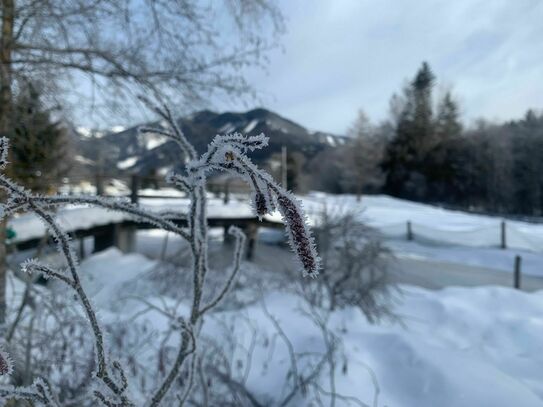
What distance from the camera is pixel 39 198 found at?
0.58m

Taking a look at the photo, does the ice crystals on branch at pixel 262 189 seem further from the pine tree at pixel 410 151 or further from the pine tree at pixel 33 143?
the pine tree at pixel 410 151

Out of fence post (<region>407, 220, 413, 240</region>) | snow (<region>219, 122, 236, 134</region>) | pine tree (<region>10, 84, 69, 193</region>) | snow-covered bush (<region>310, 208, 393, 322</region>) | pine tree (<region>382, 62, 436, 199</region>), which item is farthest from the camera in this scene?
pine tree (<region>382, 62, 436, 199</region>)

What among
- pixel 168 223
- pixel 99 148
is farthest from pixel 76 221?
pixel 168 223

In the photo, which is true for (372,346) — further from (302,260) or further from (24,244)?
(24,244)

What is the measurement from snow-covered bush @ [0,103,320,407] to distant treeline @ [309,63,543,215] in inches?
A: 1022

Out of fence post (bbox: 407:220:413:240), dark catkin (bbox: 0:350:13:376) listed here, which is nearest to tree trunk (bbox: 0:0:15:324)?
dark catkin (bbox: 0:350:13:376)

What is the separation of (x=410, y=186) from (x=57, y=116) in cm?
3462

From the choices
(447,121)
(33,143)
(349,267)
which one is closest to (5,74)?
(33,143)

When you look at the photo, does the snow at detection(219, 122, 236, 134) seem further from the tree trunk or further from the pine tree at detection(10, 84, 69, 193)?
the tree trunk

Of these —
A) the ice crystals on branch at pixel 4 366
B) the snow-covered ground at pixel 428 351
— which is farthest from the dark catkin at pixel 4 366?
the snow-covered ground at pixel 428 351

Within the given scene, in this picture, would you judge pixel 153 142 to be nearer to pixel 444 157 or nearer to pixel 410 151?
pixel 444 157

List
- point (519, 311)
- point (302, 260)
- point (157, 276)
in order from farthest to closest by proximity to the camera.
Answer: point (157, 276) → point (519, 311) → point (302, 260)

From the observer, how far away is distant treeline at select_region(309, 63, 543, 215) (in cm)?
2981

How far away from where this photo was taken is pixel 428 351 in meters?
2.54
